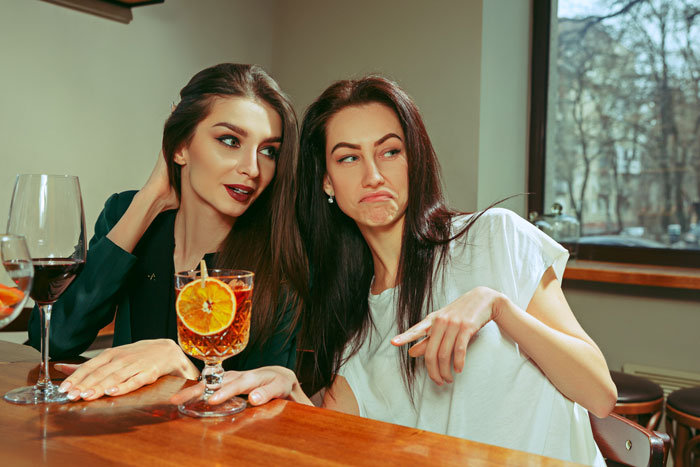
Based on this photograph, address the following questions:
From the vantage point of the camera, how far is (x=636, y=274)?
2809 millimetres

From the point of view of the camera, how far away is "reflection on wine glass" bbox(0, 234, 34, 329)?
2.19 ft

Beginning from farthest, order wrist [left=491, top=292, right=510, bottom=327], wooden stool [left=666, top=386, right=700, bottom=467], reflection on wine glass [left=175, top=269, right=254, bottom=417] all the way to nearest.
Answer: wooden stool [left=666, top=386, right=700, bottom=467] → wrist [left=491, top=292, right=510, bottom=327] → reflection on wine glass [left=175, top=269, right=254, bottom=417]

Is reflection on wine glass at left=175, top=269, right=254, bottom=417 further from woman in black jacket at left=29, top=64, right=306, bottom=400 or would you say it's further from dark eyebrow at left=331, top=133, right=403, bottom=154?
dark eyebrow at left=331, top=133, right=403, bottom=154

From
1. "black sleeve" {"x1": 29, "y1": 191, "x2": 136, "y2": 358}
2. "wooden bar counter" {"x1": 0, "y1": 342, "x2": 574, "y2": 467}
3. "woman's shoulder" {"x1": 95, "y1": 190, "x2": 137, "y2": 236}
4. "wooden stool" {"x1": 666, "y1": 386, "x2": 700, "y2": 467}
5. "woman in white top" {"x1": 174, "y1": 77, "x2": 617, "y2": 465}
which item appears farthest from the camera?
"wooden stool" {"x1": 666, "y1": 386, "x2": 700, "y2": 467}

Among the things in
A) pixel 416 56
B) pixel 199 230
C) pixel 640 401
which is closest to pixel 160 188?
pixel 199 230

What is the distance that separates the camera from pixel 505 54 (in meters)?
3.37

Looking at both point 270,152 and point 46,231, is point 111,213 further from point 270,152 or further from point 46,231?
point 46,231

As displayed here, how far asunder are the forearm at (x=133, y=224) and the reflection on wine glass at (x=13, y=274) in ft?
2.67

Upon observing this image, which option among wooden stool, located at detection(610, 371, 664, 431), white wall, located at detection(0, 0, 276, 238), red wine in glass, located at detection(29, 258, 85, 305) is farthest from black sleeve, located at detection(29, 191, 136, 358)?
wooden stool, located at detection(610, 371, 664, 431)

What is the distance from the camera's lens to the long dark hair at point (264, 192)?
1.55 meters

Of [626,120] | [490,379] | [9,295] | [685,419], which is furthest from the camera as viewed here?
[626,120]

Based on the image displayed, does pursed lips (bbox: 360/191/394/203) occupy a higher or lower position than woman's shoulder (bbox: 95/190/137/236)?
higher

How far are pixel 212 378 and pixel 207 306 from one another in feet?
0.32

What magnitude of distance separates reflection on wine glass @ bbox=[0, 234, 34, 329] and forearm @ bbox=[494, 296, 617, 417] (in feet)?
2.73
